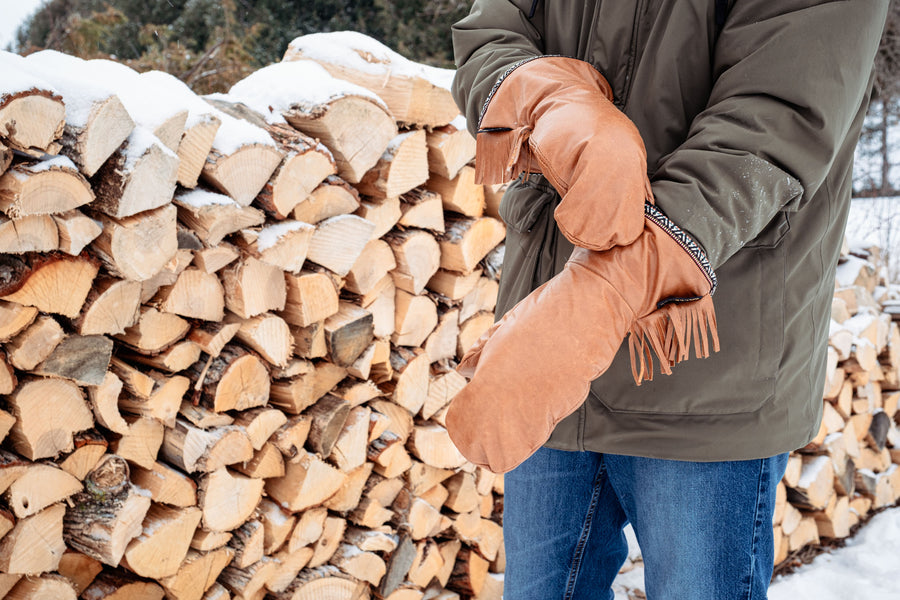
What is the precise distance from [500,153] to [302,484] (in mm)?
1106

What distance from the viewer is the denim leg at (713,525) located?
0.94 meters

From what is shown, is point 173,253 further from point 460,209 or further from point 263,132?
point 460,209

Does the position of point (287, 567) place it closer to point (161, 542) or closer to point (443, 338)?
point (161, 542)

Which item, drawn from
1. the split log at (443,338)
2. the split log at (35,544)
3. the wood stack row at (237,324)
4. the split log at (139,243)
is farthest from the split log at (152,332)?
the split log at (443,338)

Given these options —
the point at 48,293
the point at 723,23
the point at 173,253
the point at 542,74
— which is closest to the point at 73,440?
the point at 48,293

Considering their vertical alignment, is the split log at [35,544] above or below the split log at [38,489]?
below

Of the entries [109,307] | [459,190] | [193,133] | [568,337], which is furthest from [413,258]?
[568,337]

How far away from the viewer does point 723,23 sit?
877mm

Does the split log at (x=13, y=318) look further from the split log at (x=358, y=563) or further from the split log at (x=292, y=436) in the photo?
the split log at (x=358, y=563)

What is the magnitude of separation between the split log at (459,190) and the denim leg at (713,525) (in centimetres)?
115

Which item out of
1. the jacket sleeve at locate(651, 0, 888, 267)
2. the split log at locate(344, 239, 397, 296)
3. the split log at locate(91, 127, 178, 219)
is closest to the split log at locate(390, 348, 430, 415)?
the split log at locate(344, 239, 397, 296)

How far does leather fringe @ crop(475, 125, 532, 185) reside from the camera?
0.89 m

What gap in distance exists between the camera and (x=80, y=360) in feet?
4.63

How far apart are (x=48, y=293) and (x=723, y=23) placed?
119 cm
